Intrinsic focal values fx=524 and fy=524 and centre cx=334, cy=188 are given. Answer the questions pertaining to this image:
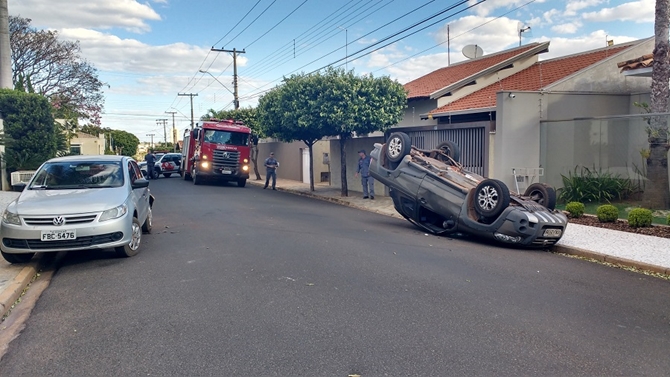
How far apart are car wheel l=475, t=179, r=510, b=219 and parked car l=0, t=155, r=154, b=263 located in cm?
600

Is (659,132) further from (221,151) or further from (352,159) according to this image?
(221,151)

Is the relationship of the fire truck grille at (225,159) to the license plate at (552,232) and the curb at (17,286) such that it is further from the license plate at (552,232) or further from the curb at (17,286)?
the license plate at (552,232)

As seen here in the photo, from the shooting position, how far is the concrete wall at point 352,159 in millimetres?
20458

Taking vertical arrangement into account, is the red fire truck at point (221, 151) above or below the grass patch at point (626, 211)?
above

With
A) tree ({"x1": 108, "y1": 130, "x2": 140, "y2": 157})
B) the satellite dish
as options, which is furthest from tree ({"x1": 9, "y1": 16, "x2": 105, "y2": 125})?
tree ({"x1": 108, "y1": 130, "x2": 140, "y2": 157})

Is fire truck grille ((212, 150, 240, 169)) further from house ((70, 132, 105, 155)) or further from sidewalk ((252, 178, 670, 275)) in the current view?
house ((70, 132, 105, 155))

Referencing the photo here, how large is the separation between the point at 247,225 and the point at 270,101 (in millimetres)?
11182

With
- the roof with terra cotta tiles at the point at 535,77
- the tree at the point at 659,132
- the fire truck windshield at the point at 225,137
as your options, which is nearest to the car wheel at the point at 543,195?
the tree at the point at 659,132

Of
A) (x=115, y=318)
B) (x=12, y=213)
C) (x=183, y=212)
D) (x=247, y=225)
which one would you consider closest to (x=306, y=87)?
(x=183, y=212)

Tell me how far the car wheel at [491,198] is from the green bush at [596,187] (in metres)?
5.08

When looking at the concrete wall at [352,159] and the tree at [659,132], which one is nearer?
the tree at [659,132]

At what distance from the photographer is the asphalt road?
4.16 metres

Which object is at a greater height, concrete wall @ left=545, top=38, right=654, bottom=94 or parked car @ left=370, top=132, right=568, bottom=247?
concrete wall @ left=545, top=38, right=654, bottom=94

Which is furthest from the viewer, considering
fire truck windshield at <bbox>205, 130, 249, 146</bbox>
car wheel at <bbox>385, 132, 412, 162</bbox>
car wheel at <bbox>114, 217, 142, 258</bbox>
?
fire truck windshield at <bbox>205, 130, 249, 146</bbox>
